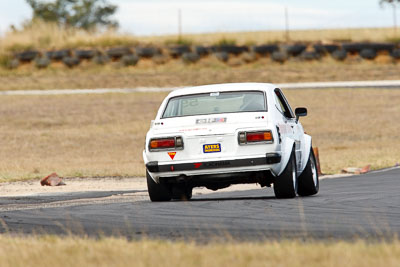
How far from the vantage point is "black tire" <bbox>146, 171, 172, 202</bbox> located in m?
13.0

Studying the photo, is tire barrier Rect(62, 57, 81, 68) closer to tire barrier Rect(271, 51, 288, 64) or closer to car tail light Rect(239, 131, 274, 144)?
tire barrier Rect(271, 51, 288, 64)

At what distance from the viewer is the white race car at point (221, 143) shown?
12.3 m

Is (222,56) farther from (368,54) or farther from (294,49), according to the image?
(368,54)

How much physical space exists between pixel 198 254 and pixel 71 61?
1645 inches

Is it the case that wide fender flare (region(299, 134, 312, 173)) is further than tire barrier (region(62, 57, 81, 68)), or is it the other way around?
tire barrier (region(62, 57, 81, 68))

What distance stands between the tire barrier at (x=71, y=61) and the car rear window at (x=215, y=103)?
35362mm

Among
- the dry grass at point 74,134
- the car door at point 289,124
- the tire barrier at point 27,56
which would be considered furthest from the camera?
the tire barrier at point 27,56

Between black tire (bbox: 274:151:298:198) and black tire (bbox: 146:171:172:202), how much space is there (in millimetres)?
1517

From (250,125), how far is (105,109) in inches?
1020

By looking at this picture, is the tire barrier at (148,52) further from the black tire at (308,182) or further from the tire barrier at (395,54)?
the black tire at (308,182)

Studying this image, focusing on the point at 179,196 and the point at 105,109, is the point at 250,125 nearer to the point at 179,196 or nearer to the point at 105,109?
the point at 179,196

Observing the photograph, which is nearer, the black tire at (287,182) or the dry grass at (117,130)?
the black tire at (287,182)

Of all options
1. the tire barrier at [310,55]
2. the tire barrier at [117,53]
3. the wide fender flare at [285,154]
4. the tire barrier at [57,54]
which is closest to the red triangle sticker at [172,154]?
the wide fender flare at [285,154]

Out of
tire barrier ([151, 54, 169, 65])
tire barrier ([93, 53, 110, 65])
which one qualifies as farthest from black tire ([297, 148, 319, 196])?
tire barrier ([93, 53, 110, 65])
